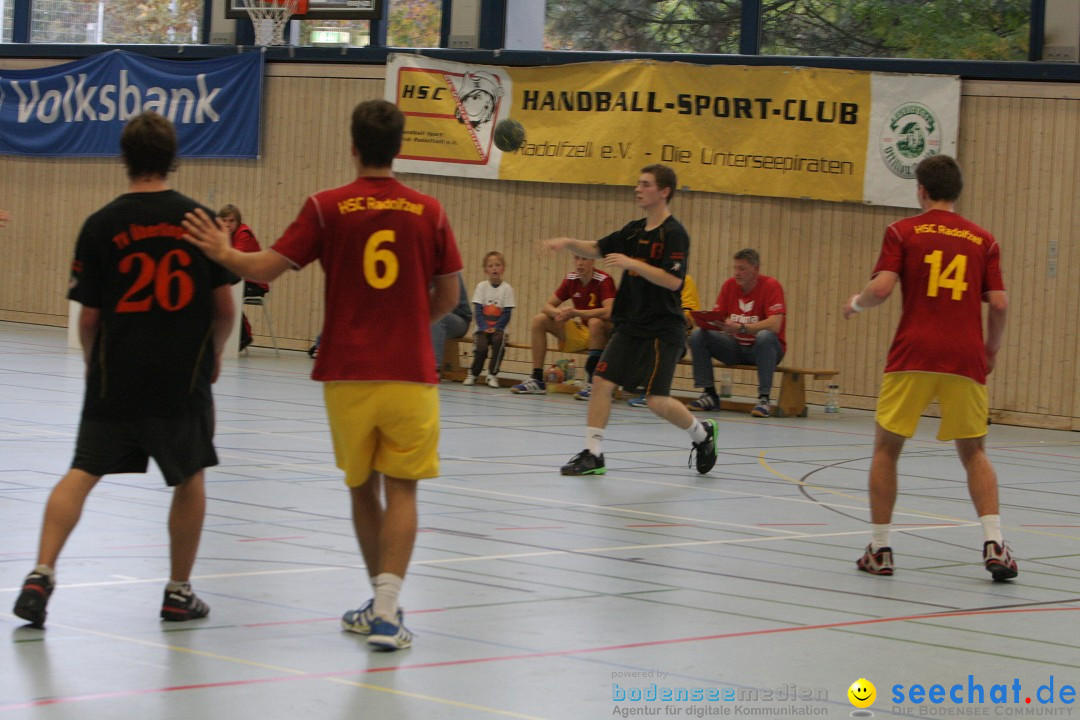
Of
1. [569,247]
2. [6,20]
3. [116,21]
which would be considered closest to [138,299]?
[569,247]

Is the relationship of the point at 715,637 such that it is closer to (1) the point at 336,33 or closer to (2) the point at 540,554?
(2) the point at 540,554

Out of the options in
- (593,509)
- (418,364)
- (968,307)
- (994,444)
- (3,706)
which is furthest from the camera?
(994,444)

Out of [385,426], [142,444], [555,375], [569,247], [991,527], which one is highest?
[569,247]

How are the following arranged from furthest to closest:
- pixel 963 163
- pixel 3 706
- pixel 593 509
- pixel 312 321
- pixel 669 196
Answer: pixel 312 321 → pixel 963 163 → pixel 669 196 → pixel 593 509 → pixel 3 706

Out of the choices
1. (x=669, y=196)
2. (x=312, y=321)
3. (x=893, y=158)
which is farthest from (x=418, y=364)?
(x=312, y=321)

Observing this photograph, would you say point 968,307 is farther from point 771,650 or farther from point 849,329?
point 849,329

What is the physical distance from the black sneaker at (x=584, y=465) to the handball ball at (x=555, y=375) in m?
6.58

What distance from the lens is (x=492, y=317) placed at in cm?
1593

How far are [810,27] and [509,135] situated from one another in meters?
3.75

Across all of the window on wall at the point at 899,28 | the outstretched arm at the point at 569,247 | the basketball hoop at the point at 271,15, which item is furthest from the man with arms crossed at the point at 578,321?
the basketball hoop at the point at 271,15

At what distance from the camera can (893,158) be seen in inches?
619

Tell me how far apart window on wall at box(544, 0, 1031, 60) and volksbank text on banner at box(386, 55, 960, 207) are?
59cm

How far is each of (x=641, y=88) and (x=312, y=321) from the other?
5.58 metres

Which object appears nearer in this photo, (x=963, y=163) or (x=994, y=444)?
(x=994, y=444)
